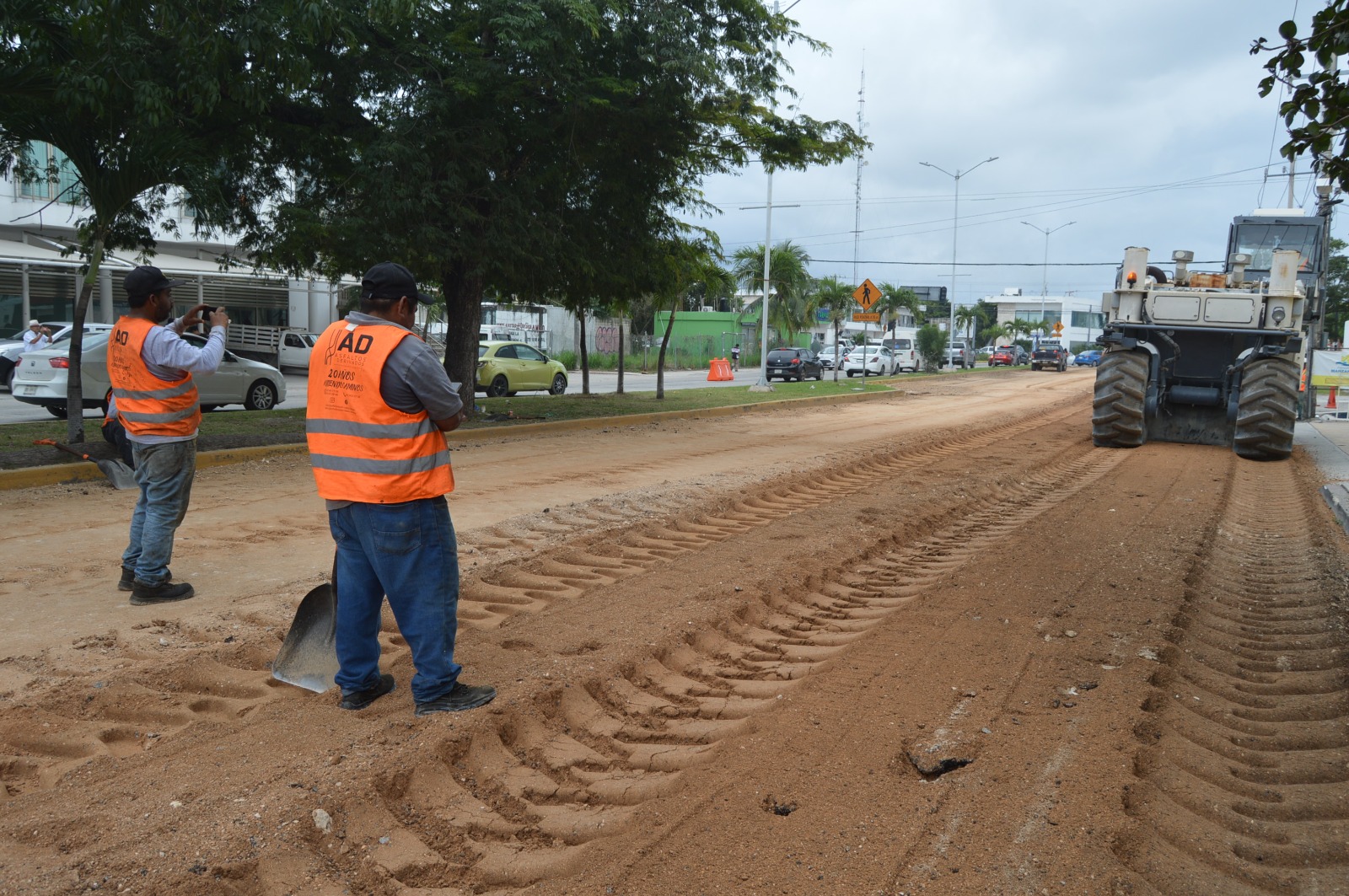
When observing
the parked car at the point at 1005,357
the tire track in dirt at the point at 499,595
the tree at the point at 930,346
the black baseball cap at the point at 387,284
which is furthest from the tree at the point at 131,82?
the parked car at the point at 1005,357

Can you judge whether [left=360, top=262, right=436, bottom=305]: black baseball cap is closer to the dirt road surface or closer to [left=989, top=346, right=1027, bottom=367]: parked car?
the dirt road surface

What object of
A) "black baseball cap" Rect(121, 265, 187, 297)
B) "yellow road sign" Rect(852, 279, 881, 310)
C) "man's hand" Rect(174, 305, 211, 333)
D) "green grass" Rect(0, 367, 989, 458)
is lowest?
"green grass" Rect(0, 367, 989, 458)

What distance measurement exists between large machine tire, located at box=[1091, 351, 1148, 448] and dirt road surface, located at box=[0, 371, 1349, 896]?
5.62m

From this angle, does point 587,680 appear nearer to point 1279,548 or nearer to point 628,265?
point 1279,548

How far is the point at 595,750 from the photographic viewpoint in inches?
160

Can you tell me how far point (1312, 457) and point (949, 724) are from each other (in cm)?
1286

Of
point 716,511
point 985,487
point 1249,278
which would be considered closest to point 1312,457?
point 1249,278

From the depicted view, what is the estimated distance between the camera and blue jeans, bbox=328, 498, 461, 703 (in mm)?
4109

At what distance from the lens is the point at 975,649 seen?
5191mm

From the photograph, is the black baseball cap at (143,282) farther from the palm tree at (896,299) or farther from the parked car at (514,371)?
the palm tree at (896,299)

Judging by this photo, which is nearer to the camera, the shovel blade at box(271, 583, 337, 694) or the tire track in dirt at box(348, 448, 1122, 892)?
the tire track in dirt at box(348, 448, 1122, 892)

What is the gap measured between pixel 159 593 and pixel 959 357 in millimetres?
56623

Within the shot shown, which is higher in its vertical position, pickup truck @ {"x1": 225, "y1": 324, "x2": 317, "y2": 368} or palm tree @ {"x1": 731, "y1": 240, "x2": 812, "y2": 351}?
palm tree @ {"x1": 731, "y1": 240, "x2": 812, "y2": 351}

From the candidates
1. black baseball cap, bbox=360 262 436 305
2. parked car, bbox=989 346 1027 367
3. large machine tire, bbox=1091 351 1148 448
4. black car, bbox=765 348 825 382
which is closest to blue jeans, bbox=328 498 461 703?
black baseball cap, bbox=360 262 436 305
